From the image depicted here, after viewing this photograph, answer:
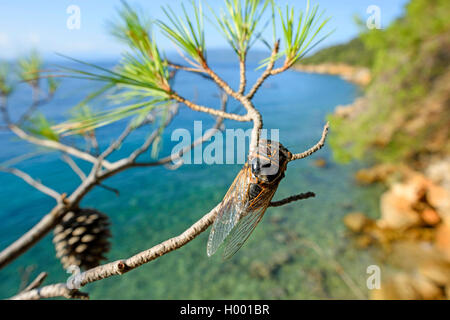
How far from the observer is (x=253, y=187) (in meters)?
0.38

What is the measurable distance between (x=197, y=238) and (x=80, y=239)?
3549 mm

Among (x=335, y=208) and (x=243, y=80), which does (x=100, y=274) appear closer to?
(x=243, y=80)

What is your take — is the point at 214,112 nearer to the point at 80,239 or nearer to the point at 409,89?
the point at 80,239

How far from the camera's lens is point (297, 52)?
519 millimetres

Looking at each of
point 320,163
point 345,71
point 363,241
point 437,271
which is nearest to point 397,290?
point 437,271

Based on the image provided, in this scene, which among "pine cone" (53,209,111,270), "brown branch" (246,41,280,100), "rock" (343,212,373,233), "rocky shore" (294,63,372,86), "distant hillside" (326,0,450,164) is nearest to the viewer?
"brown branch" (246,41,280,100)

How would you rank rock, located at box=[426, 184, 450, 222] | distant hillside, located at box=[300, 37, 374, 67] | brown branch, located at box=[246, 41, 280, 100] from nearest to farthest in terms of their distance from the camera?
brown branch, located at box=[246, 41, 280, 100], rock, located at box=[426, 184, 450, 222], distant hillside, located at box=[300, 37, 374, 67]

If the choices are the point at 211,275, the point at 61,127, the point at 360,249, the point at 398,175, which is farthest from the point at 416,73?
the point at 61,127

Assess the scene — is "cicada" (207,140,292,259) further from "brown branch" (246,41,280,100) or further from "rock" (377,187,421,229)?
"rock" (377,187,421,229)

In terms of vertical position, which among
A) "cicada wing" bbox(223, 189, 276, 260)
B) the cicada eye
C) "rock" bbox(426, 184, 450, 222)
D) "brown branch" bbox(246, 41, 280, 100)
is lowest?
"rock" bbox(426, 184, 450, 222)

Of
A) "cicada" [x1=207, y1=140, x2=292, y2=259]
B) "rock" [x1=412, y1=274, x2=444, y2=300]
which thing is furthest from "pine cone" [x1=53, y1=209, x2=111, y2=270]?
"rock" [x1=412, y1=274, x2=444, y2=300]

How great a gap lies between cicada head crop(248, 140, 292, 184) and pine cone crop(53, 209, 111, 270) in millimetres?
586

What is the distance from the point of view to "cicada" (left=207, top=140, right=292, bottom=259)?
0.36 metres
